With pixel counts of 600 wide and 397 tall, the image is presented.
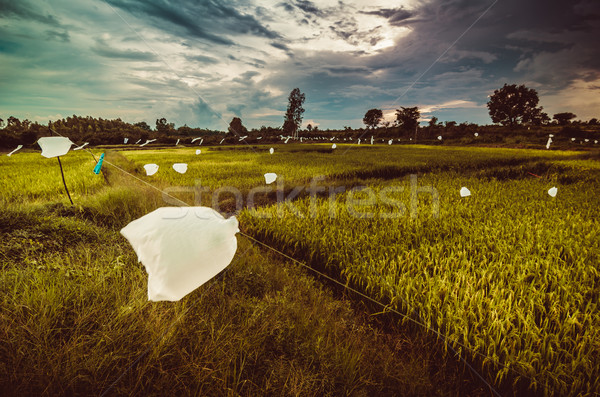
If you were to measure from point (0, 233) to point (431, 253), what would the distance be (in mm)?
5324

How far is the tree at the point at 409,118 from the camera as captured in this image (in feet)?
165

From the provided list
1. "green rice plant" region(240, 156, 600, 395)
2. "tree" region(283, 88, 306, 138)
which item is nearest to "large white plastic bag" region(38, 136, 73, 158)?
"green rice plant" region(240, 156, 600, 395)

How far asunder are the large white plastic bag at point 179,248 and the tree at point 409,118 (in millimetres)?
57126

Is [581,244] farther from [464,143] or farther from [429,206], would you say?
[464,143]

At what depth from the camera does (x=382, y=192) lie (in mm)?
6332

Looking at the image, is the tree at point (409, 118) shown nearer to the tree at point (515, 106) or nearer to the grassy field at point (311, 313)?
the tree at point (515, 106)

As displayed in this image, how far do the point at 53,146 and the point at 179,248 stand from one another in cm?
285

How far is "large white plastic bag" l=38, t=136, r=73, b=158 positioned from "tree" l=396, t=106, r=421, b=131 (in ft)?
186

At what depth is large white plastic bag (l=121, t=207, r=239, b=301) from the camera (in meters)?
1.27

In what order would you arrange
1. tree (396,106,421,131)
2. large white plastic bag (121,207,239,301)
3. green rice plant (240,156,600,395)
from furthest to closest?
tree (396,106,421,131) → green rice plant (240,156,600,395) → large white plastic bag (121,207,239,301)

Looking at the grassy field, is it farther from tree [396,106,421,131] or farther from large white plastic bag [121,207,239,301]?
tree [396,106,421,131]

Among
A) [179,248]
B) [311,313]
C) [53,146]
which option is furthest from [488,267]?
[53,146]

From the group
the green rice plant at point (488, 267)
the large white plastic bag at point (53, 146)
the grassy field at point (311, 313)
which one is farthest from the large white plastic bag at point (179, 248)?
the large white plastic bag at point (53, 146)

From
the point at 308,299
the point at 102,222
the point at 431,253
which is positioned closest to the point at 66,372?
the point at 308,299
